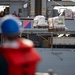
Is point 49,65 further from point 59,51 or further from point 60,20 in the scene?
point 60,20

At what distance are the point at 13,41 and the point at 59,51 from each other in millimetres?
11279

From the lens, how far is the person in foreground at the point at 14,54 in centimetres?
206

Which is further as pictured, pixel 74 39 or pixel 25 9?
pixel 25 9

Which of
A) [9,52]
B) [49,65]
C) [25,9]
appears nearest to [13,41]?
[9,52]

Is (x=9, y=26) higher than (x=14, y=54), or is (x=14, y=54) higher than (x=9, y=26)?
(x=9, y=26)

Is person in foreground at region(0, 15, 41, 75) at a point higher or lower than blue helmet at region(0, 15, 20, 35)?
lower

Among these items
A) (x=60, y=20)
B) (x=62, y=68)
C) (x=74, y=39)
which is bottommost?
(x=62, y=68)

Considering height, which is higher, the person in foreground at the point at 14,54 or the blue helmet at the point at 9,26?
the blue helmet at the point at 9,26

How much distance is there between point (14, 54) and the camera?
2.08 meters

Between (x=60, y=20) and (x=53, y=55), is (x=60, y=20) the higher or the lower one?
the higher one

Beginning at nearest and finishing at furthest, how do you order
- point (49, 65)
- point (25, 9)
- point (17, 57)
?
point (17, 57)
point (49, 65)
point (25, 9)

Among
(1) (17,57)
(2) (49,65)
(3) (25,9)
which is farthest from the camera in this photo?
(3) (25,9)

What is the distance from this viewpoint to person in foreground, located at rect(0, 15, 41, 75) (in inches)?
81.3

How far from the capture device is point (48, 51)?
43.7ft
